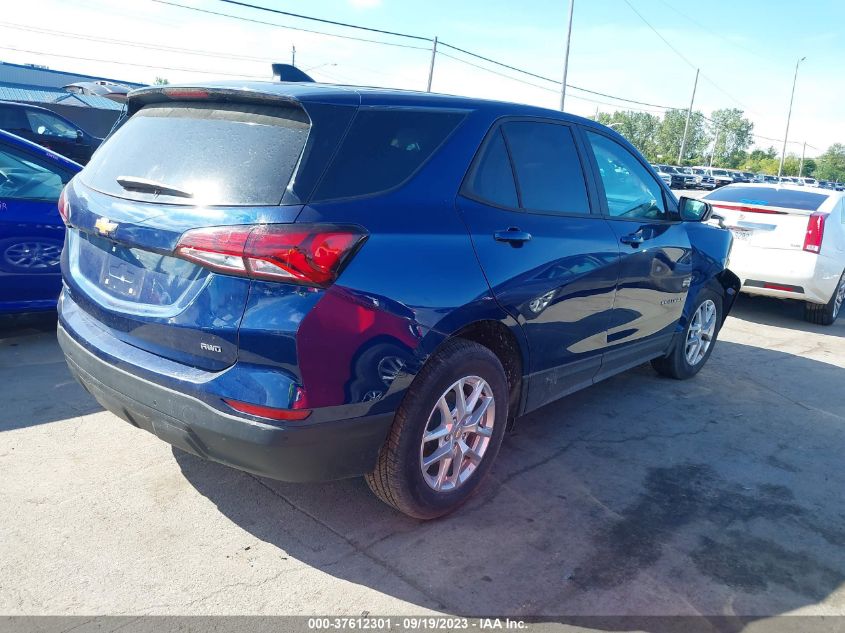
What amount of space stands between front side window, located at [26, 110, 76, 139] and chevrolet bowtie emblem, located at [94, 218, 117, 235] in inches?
466

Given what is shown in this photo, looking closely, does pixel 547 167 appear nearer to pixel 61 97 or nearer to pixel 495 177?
pixel 495 177

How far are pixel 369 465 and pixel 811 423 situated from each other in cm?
349

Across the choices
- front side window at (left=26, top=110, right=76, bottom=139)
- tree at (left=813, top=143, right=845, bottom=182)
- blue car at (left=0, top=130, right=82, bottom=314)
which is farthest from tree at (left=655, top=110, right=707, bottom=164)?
blue car at (left=0, top=130, right=82, bottom=314)

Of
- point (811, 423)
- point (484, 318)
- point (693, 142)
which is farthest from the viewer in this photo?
point (693, 142)

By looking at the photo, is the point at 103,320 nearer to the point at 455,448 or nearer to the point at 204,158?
the point at 204,158

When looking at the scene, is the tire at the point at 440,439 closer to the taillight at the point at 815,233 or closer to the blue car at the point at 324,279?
the blue car at the point at 324,279

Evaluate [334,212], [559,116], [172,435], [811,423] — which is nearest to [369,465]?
[172,435]

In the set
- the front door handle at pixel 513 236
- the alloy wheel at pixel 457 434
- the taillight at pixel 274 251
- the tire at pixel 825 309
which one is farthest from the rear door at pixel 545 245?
the tire at pixel 825 309

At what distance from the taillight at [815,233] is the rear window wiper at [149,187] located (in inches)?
277

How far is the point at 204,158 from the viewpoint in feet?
8.86

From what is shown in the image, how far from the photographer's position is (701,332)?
5.49 metres

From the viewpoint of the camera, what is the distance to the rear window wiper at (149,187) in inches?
104

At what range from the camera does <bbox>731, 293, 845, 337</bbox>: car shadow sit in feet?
26.1

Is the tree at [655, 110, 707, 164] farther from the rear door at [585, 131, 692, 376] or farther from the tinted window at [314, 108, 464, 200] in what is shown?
the tinted window at [314, 108, 464, 200]
